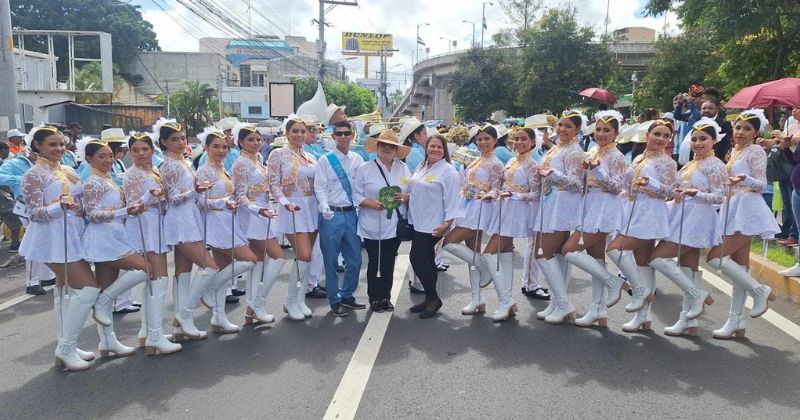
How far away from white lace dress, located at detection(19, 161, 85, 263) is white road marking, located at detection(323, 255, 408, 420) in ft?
7.49

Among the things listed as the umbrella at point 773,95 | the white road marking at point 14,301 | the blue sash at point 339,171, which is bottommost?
the white road marking at point 14,301

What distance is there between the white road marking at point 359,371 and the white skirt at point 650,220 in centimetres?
244

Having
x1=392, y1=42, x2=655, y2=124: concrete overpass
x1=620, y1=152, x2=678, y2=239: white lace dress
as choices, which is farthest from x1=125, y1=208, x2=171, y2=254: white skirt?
x1=392, y1=42, x2=655, y2=124: concrete overpass

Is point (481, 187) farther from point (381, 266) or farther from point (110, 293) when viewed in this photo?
point (110, 293)

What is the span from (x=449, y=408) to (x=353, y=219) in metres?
2.63

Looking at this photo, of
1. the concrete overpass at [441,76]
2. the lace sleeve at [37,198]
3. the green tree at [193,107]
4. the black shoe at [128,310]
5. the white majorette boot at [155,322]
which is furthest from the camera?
the concrete overpass at [441,76]

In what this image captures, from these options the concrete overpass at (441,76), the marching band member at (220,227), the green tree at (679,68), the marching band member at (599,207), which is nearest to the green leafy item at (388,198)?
the marching band member at (220,227)

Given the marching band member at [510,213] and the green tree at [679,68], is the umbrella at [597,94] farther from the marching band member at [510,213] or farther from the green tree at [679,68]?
the green tree at [679,68]

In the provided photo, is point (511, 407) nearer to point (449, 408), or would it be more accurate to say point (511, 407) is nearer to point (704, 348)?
point (449, 408)

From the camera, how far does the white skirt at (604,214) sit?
5.41m

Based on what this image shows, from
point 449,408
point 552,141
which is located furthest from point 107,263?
point 552,141

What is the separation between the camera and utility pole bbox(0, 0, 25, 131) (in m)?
11.6

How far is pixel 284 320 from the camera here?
5.96 meters

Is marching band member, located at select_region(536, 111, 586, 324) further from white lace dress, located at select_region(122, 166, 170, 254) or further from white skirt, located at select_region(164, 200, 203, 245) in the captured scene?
white lace dress, located at select_region(122, 166, 170, 254)
